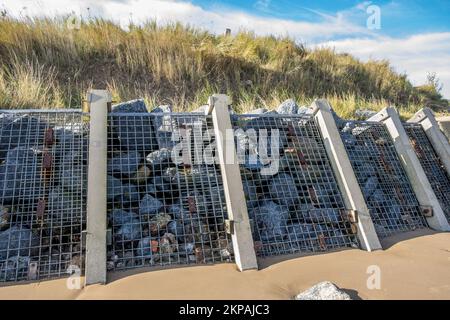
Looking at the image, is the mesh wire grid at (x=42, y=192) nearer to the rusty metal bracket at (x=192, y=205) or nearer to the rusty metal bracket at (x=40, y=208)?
the rusty metal bracket at (x=40, y=208)

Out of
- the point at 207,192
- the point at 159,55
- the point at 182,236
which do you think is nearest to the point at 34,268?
the point at 182,236

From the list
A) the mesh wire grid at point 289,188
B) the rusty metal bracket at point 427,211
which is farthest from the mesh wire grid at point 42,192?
the rusty metal bracket at point 427,211

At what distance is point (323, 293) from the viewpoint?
2846 millimetres

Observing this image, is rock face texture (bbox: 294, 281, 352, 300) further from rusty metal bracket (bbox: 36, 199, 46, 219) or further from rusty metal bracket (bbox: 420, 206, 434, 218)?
rusty metal bracket (bbox: 420, 206, 434, 218)

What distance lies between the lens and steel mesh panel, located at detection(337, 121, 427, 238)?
15.6 feet

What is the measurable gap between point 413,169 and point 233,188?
2783 millimetres

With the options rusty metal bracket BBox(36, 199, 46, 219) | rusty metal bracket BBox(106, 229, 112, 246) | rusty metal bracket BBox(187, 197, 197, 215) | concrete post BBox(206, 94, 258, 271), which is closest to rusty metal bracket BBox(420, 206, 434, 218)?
concrete post BBox(206, 94, 258, 271)

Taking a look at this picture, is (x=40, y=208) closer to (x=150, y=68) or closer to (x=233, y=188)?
(x=233, y=188)

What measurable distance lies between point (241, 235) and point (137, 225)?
3.48 ft

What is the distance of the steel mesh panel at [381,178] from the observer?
4.77 m

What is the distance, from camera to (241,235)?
12.1ft

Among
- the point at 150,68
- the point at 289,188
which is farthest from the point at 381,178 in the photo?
the point at 150,68

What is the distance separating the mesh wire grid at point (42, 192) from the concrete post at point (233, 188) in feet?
4.75
